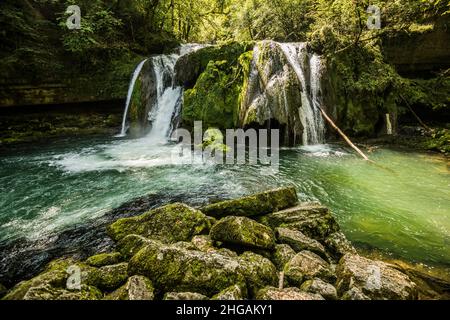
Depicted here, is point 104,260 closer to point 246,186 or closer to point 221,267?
point 221,267

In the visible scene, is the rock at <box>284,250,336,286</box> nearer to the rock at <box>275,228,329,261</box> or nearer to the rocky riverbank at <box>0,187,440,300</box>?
the rocky riverbank at <box>0,187,440,300</box>

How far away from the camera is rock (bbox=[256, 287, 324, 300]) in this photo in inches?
116

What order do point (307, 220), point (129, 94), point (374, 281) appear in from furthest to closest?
1. point (129, 94)
2. point (307, 220)
3. point (374, 281)

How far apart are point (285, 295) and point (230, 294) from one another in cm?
61

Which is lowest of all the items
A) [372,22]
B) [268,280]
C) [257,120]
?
[268,280]

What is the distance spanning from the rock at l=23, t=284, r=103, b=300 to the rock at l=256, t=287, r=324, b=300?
1829 mm

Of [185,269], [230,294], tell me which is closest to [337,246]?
[230,294]

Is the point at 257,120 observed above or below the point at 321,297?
above

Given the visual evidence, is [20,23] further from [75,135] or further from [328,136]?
[328,136]

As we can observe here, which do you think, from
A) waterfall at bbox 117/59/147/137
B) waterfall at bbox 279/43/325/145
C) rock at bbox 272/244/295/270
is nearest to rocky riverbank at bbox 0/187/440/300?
rock at bbox 272/244/295/270

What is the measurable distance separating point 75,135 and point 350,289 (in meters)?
13.1

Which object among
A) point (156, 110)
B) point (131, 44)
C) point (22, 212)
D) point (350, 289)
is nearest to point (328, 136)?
point (156, 110)

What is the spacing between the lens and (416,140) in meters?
12.0

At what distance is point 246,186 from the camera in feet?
23.3
